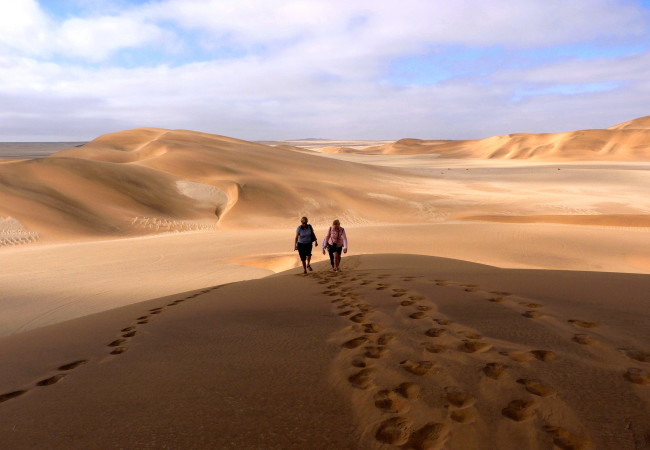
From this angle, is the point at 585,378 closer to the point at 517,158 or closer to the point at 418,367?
the point at 418,367

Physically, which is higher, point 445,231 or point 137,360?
point 137,360

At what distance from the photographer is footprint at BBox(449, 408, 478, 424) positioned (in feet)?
9.02

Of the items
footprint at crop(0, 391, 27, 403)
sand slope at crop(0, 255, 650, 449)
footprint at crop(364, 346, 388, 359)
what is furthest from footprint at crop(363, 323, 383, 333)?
footprint at crop(0, 391, 27, 403)

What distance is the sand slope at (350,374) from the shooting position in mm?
2688

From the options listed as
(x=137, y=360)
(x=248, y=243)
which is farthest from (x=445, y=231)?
(x=137, y=360)

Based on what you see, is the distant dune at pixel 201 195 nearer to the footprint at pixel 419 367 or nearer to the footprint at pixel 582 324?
the footprint at pixel 419 367

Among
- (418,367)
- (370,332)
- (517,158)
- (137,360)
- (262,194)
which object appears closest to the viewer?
(418,367)

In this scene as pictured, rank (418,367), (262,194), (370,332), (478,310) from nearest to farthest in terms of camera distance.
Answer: (418,367), (370,332), (478,310), (262,194)

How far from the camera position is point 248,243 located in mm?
16672

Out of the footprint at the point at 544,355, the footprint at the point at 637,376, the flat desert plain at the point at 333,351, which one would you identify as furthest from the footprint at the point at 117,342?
the footprint at the point at 637,376

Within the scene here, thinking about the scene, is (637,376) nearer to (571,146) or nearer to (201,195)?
(201,195)

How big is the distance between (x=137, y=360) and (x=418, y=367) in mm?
2529

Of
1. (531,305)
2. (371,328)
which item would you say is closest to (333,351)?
(371,328)

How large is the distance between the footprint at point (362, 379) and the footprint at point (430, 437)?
633mm
